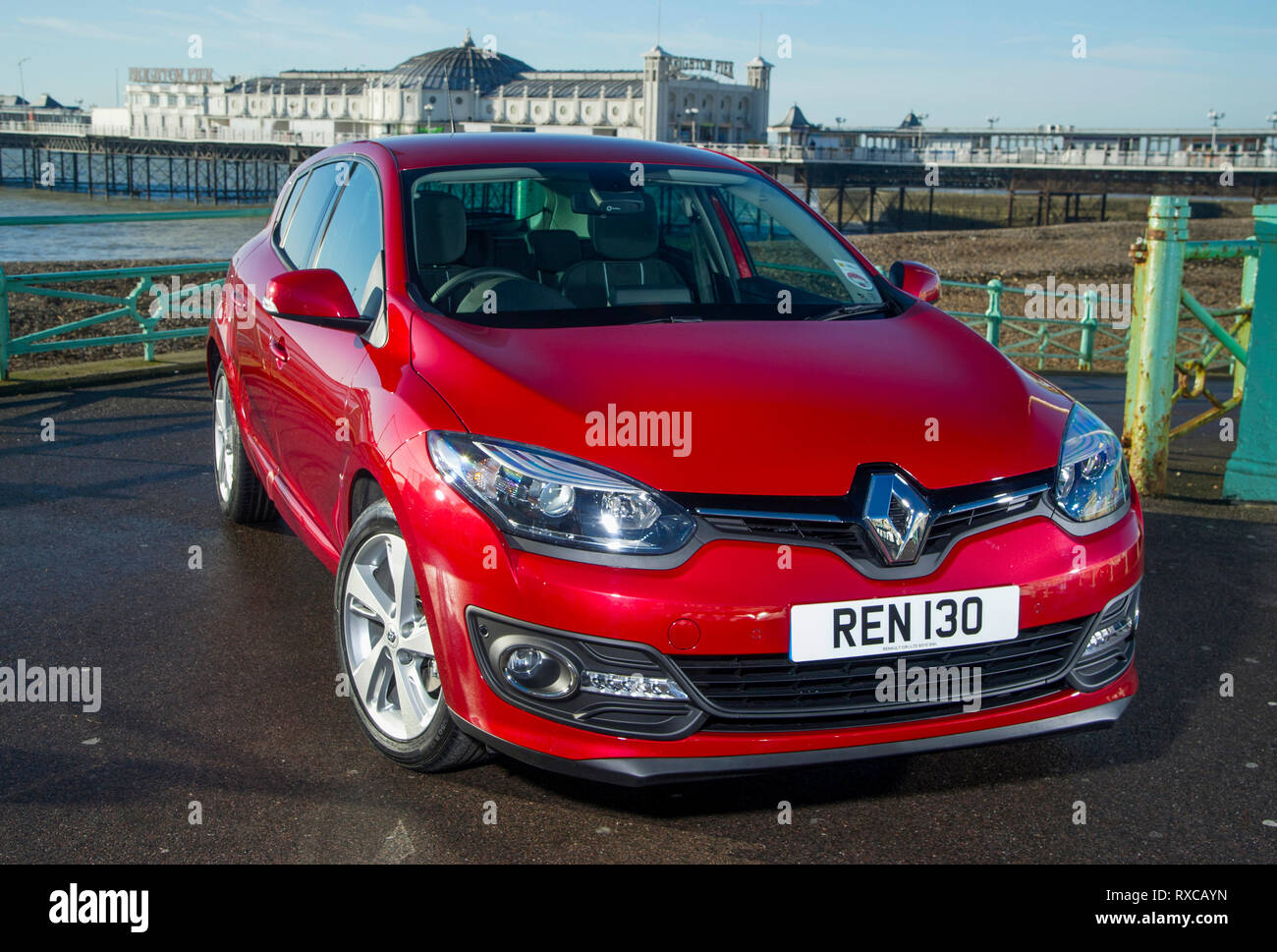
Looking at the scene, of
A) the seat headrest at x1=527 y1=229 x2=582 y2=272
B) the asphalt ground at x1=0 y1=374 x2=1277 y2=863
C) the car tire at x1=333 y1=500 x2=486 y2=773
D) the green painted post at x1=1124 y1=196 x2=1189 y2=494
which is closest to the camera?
the asphalt ground at x1=0 y1=374 x2=1277 y2=863

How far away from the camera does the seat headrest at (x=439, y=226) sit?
12.9 ft

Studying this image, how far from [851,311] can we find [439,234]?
49.9 inches

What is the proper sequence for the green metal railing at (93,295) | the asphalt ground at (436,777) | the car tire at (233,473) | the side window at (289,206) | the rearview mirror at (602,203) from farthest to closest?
1. the green metal railing at (93,295)
2. the car tire at (233,473)
3. the side window at (289,206)
4. the rearview mirror at (602,203)
5. the asphalt ground at (436,777)

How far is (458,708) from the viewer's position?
3012mm

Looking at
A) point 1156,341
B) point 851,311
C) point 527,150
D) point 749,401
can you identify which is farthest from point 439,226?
point 1156,341

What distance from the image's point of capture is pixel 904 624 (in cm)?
285

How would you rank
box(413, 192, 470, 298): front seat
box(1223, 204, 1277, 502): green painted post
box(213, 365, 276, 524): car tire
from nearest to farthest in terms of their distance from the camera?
box(413, 192, 470, 298): front seat < box(213, 365, 276, 524): car tire < box(1223, 204, 1277, 502): green painted post

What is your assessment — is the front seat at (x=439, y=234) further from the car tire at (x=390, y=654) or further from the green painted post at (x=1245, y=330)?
the green painted post at (x=1245, y=330)

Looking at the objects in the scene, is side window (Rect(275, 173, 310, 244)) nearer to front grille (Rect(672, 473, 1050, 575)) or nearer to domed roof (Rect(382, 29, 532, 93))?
front grille (Rect(672, 473, 1050, 575))

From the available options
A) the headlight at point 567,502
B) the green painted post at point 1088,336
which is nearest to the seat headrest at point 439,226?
the headlight at point 567,502

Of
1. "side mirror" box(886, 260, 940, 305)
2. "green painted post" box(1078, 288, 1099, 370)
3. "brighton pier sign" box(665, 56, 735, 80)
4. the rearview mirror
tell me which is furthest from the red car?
"brighton pier sign" box(665, 56, 735, 80)

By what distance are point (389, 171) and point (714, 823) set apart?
2251 millimetres

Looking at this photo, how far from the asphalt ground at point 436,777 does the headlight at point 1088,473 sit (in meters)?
0.77

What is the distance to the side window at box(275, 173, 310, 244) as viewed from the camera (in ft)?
17.4
